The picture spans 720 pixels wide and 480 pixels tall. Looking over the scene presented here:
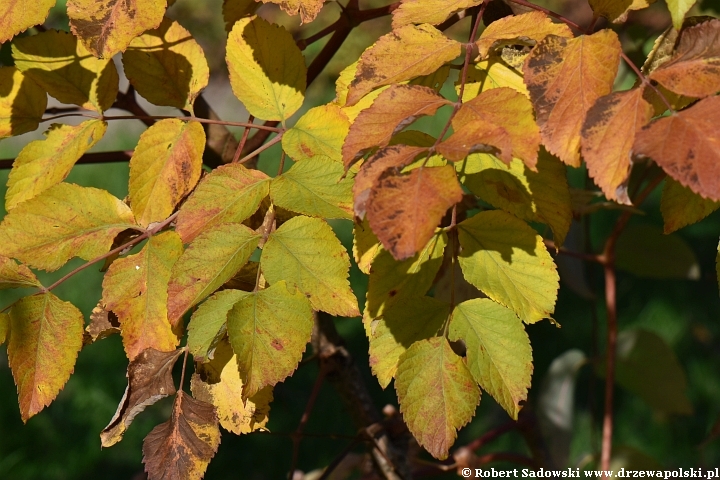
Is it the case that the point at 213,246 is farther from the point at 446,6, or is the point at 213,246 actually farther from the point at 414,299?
the point at 446,6

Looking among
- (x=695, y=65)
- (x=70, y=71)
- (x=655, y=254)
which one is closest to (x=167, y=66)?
(x=70, y=71)

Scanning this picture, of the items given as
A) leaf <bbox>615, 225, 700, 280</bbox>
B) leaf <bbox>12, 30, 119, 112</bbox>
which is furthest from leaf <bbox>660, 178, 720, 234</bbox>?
leaf <bbox>615, 225, 700, 280</bbox>

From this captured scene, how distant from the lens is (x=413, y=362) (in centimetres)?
53

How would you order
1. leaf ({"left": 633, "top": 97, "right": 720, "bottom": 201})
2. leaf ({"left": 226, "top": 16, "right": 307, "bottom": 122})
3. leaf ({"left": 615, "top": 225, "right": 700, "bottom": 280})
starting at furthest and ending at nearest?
leaf ({"left": 615, "top": 225, "right": 700, "bottom": 280}), leaf ({"left": 226, "top": 16, "right": 307, "bottom": 122}), leaf ({"left": 633, "top": 97, "right": 720, "bottom": 201})

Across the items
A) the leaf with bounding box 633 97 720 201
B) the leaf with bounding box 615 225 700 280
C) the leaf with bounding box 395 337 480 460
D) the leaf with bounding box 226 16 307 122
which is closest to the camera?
the leaf with bounding box 633 97 720 201

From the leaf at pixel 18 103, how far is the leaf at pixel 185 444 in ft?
1.07

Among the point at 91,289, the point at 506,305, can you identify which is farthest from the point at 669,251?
the point at 91,289

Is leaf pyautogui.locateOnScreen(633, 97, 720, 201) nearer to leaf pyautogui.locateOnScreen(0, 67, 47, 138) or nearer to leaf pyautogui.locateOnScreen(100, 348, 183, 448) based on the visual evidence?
leaf pyautogui.locateOnScreen(100, 348, 183, 448)

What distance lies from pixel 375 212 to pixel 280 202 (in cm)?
14

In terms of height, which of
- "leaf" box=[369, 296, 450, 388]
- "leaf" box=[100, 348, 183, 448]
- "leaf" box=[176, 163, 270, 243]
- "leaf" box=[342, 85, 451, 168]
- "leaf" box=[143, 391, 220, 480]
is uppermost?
"leaf" box=[342, 85, 451, 168]

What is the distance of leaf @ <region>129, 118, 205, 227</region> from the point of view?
616 millimetres

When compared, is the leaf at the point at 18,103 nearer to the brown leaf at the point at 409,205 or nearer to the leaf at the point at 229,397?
the leaf at the point at 229,397

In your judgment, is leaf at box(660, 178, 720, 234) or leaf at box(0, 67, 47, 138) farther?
leaf at box(0, 67, 47, 138)

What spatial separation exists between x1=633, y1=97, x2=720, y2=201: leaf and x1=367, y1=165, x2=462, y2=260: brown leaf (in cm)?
12
